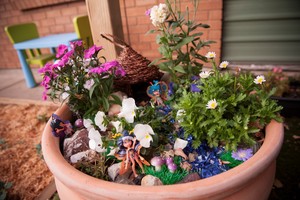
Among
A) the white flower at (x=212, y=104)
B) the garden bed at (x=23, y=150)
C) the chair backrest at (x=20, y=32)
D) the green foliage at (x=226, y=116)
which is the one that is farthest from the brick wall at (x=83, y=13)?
the white flower at (x=212, y=104)

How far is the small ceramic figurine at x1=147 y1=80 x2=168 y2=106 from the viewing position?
1.34 meters

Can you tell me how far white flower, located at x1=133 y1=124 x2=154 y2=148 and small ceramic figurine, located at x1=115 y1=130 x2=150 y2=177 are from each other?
0.09 ft

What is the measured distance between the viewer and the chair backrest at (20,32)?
131 inches

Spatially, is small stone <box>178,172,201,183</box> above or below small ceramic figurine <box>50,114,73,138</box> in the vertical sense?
below

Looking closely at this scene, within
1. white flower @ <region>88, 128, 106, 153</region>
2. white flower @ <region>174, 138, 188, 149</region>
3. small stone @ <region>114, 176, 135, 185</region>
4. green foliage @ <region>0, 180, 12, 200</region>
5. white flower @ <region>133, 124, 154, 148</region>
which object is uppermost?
white flower @ <region>133, 124, 154, 148</region>

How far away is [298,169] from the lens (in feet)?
5.50

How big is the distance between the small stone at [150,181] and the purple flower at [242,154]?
1.08 feet

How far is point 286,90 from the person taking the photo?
2.27m

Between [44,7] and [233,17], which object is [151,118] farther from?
[44,7]

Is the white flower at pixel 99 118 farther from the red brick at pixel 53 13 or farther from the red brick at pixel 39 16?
the red brick at pixel 39 16

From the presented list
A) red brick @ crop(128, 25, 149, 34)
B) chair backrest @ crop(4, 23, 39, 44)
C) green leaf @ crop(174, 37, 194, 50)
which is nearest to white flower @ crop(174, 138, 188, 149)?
green leaf @ crop(174, 37, 194, 50)

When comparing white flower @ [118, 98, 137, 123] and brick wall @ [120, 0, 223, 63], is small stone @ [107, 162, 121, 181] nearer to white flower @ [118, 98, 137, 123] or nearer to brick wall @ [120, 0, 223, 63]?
white flower @ [118, 98, 137, 123]

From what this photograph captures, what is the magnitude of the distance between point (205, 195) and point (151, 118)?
0.50 metres

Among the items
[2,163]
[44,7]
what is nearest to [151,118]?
[2,163]
